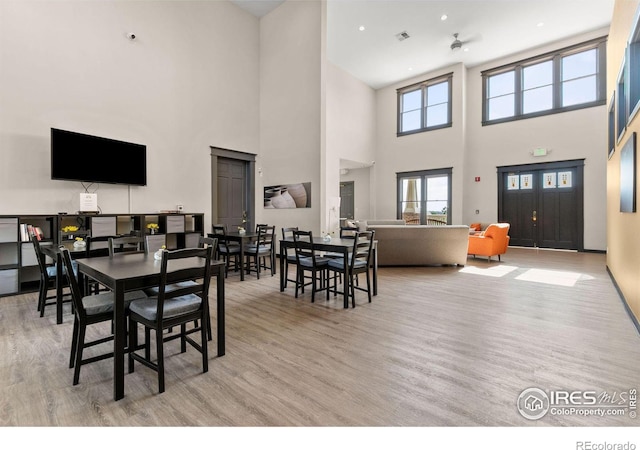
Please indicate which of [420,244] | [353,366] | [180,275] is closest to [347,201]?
[420,244]

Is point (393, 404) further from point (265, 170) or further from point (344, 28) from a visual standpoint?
point (344, 28)

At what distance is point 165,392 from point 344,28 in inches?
344

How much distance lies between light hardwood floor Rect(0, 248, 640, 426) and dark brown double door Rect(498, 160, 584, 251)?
549 cm

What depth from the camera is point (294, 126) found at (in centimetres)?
734

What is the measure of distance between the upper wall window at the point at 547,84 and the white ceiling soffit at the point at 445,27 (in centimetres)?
47

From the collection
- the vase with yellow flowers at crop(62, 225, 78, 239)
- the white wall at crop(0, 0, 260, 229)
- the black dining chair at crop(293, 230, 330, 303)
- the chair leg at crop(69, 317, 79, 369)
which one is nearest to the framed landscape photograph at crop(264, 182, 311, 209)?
the white wall at crop(0, 0, 260, 229)

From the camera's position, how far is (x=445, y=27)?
25.9 feet

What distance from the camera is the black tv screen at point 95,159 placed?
4.73 meters

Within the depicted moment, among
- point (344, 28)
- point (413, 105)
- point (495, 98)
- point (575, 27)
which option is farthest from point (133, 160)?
point (575, 27)

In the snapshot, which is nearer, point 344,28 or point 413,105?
point 344,28

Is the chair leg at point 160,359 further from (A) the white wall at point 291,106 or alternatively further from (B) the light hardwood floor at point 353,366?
(A) the white wall at point 291,106

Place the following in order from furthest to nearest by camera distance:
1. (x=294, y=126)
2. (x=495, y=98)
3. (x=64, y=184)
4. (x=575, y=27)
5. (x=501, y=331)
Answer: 1. (x=495, y=98)
2. (x=575, y=27)
3. (x=294, y=126)
4. (x=64, y=184)
5. (x=501, y=331)

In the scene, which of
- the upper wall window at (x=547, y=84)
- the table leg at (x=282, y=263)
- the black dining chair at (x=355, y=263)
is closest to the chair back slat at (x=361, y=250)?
the black dining chair at (x=355, y=263)
